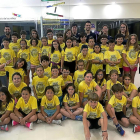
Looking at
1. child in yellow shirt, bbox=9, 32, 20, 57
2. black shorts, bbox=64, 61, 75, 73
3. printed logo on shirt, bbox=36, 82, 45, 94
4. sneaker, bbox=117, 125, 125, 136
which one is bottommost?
sneaker, bbox=117, 125, 125, 136

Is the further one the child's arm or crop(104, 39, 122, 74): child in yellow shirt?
crop(104, 39, 122, 74): child in yellow shirt

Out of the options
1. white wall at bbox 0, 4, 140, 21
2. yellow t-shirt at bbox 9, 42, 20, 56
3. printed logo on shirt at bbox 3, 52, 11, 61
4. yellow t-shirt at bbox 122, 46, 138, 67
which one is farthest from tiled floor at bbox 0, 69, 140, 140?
white wall at bbox 0, 4, 140, 21

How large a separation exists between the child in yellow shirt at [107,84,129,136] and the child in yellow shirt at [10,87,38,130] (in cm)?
107

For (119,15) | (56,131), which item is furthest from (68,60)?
(119,15)

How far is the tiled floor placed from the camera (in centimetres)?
188

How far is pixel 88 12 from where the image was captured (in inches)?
281

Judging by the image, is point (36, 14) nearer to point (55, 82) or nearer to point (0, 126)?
point (55, 82)

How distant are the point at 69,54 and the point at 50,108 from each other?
1174 mm

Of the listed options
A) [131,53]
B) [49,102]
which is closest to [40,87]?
[49,102]

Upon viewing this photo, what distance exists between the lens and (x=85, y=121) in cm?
182

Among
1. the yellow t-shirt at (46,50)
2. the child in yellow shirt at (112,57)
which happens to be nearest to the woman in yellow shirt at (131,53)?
the child in yellow shirt at (112,57)

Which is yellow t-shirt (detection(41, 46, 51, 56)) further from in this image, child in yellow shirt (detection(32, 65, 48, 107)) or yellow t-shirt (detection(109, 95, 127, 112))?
yellow t-shirt (detection(109, 95, 127, 112))

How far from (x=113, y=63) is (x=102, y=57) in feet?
0.81

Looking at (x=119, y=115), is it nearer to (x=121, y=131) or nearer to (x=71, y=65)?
(x=121, y=131)
